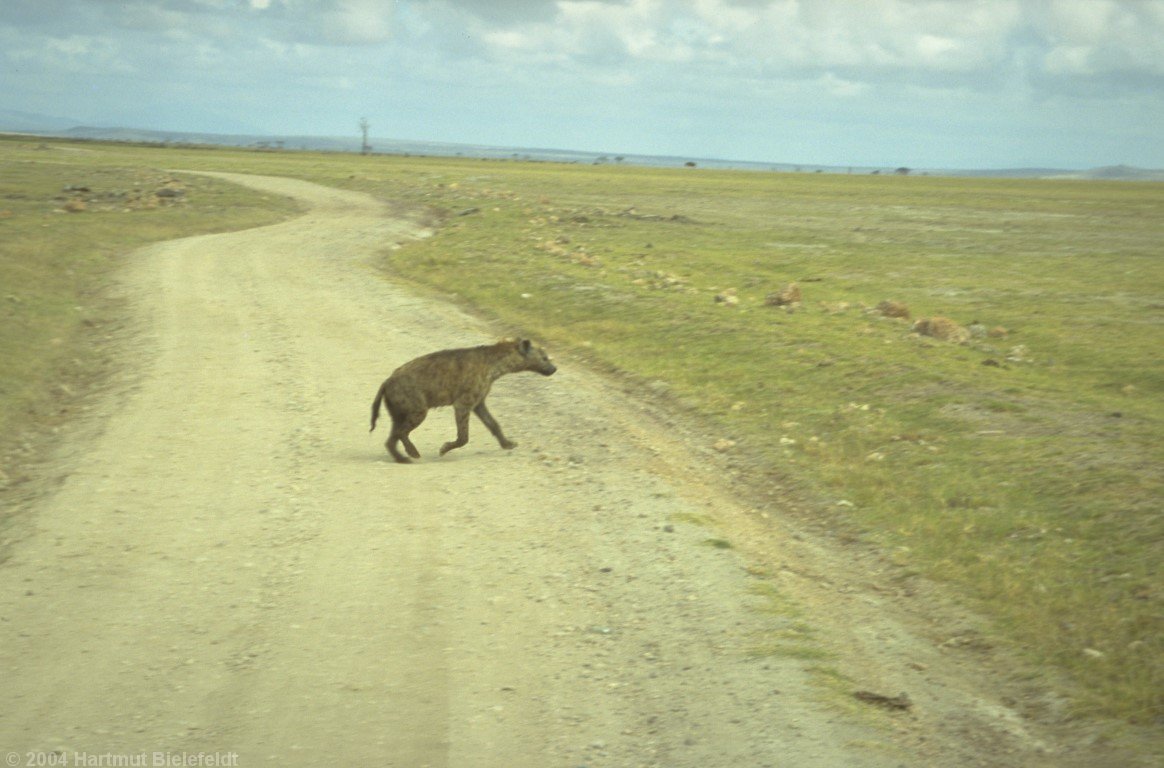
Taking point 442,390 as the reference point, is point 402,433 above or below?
below

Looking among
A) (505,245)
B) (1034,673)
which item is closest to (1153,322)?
(505,245)

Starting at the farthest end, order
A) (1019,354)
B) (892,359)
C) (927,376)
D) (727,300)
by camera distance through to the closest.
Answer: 1. (727,300)
2. (1019,354)
3. (892,359)
4. (927,376)

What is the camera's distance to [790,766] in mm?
5816

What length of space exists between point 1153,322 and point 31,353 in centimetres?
1843

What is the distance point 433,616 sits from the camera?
24.6 feet

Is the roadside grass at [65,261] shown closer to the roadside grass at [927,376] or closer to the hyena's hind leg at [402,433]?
the hyena's hind leg at [402,433]

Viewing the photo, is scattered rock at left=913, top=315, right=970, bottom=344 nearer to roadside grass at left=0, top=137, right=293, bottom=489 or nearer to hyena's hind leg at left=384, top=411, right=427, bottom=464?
hyena's hind leg at left=384, top=411, right=427, bottom=464

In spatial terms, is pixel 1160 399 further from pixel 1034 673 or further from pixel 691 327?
pixel 1034 673

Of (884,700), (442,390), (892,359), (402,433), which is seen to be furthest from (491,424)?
(892,359)

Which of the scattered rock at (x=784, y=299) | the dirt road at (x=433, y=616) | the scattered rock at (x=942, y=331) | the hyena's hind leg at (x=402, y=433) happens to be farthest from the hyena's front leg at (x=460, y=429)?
the scattered rock at (x=784, y=299)

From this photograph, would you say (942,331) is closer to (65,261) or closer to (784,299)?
(784,299)

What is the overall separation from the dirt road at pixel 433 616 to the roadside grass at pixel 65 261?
4.42 feet

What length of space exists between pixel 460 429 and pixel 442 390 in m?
0.41

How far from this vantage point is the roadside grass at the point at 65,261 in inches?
540
